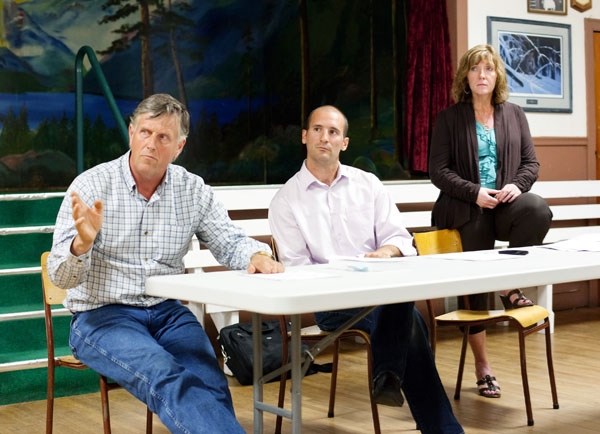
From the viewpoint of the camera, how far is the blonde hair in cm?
456

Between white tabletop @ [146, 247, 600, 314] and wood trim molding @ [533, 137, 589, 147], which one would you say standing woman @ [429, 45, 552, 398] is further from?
wood trim molding @ [533, 137, 589, 147]

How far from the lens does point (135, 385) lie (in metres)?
2.88

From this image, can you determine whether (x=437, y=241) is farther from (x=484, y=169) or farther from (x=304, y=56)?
(x=304, y=56)

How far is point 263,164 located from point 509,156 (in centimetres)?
307

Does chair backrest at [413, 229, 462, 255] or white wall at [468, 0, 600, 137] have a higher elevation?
white wall at [468, 0, 600, 137]

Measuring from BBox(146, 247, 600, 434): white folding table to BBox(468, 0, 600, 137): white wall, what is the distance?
3.80m

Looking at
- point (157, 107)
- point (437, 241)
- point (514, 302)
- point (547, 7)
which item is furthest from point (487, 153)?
point (547, 7)

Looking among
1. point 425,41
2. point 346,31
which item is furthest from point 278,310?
point 346,31

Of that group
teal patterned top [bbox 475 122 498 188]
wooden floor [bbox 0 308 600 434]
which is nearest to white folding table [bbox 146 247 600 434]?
wooden floor [bbox 0 308 600 434]

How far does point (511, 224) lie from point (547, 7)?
10.4 ft

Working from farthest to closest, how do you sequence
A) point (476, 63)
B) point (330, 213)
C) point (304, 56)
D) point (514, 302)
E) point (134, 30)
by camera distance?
point (304, 56) → point (134, 30) → point (476, 63) → point (514, 302) → point (330, 213)

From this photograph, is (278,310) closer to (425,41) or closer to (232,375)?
(232,375)

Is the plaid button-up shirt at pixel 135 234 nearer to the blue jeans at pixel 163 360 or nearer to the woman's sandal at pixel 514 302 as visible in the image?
the blue jeans at pixel 163 360

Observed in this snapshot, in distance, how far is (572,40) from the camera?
24.3 ft
